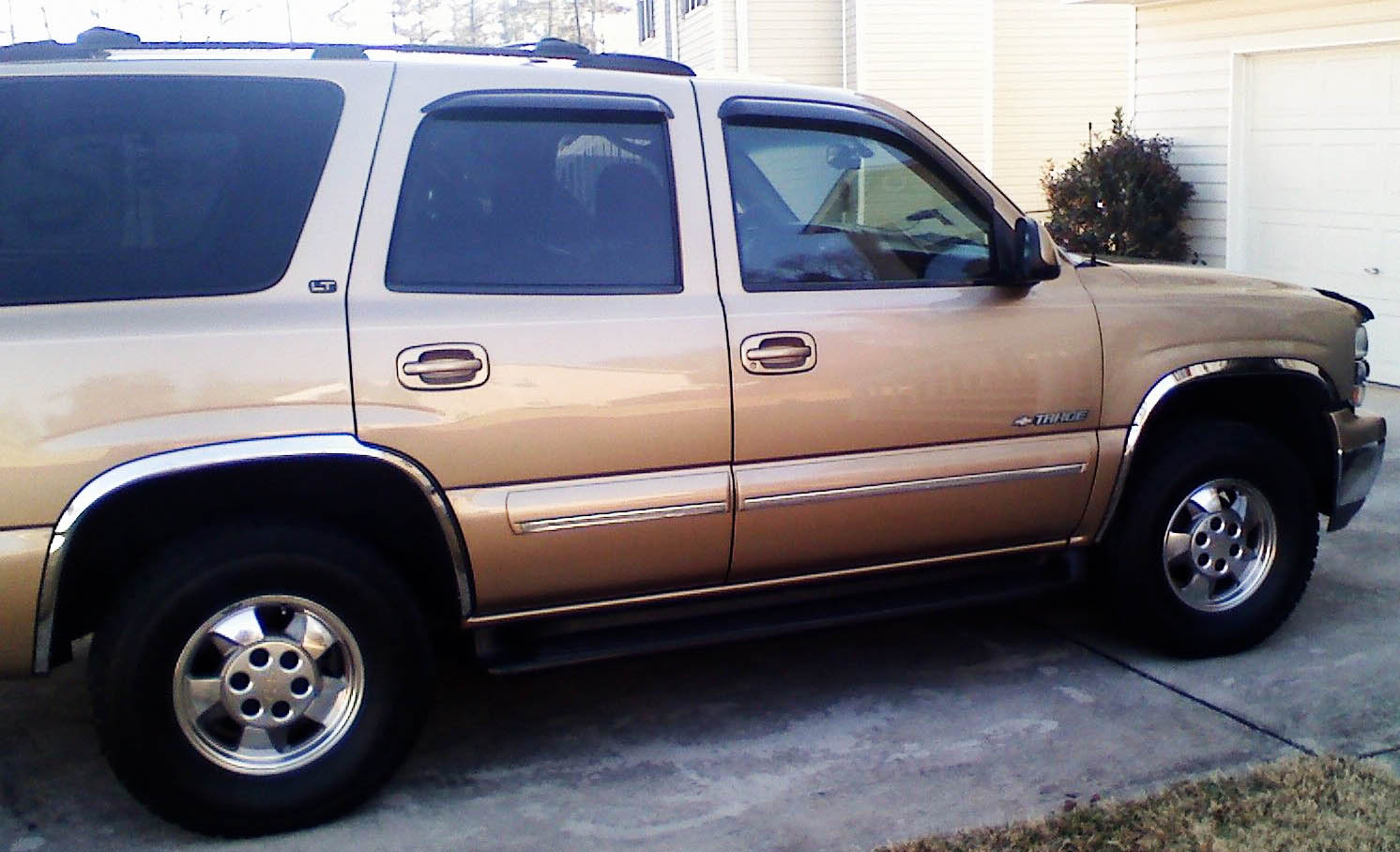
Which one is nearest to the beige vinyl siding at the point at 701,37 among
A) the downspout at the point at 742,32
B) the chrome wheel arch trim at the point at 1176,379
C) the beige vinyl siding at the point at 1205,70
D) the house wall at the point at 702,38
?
the house wall at the point at 702,38

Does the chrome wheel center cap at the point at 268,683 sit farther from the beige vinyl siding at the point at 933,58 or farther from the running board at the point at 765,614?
the beige vinyl siding at the point at 933,58

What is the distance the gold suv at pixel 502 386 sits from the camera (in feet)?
12.3

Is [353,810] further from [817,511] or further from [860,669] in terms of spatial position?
[860,669]

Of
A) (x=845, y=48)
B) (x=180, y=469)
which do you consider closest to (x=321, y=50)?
(x=180, y=469)

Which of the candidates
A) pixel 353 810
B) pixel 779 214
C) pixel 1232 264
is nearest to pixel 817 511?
pixel 779 214

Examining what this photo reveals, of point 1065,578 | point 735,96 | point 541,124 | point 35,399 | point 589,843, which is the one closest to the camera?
point 35,399

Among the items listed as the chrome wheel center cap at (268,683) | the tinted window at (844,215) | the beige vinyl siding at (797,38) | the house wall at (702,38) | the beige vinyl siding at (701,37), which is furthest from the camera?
the beige vinyl siding at (701,37)

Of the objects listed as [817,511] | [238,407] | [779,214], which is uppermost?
[779,214]

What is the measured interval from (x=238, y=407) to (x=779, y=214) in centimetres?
177

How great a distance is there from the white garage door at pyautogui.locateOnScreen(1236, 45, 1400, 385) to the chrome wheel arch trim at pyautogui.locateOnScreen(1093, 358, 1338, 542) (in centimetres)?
559

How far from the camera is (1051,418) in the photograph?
15.7 ft

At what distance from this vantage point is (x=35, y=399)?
359cm

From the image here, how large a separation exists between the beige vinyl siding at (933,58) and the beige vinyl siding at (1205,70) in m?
9.52

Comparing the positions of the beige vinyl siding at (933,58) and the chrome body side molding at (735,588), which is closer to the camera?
the chrome body side molding at (735,588)
